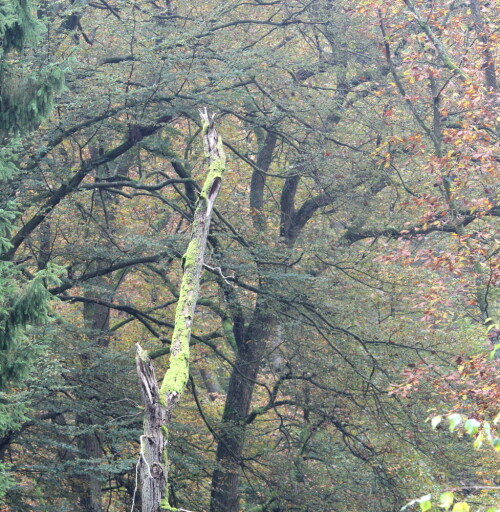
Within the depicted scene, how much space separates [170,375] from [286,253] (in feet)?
21.1

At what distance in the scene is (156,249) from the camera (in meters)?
10.3

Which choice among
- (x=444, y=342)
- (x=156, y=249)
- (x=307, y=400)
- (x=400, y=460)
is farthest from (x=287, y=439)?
(x=156, y=249)

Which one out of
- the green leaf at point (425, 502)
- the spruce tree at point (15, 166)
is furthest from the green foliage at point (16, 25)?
the green leaf at point (425, 502)

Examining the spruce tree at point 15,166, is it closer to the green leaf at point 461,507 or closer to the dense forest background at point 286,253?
the dense forest background at point 286,253

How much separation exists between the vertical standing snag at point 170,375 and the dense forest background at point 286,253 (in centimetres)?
275

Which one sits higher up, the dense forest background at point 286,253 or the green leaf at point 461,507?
the dense forest background at point 286,253

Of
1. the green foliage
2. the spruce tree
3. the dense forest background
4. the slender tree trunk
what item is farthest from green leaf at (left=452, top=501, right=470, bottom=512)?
the slender tree trunk

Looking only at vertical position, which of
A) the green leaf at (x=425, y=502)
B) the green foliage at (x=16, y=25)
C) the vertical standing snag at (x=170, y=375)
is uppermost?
the green foliage at (x=16, y=25)

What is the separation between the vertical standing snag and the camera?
14.5 feet

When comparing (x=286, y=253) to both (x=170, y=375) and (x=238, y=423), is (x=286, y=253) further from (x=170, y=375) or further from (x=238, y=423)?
(x=170, y=375)

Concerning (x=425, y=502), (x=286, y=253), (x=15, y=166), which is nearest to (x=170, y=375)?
(x=425, y=502)

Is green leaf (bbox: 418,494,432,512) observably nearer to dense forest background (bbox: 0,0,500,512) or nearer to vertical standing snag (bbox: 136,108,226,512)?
vertical standing snag (bbox: 136,108,226,512)

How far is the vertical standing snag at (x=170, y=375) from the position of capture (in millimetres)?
4426

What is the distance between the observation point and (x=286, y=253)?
11.1 m
